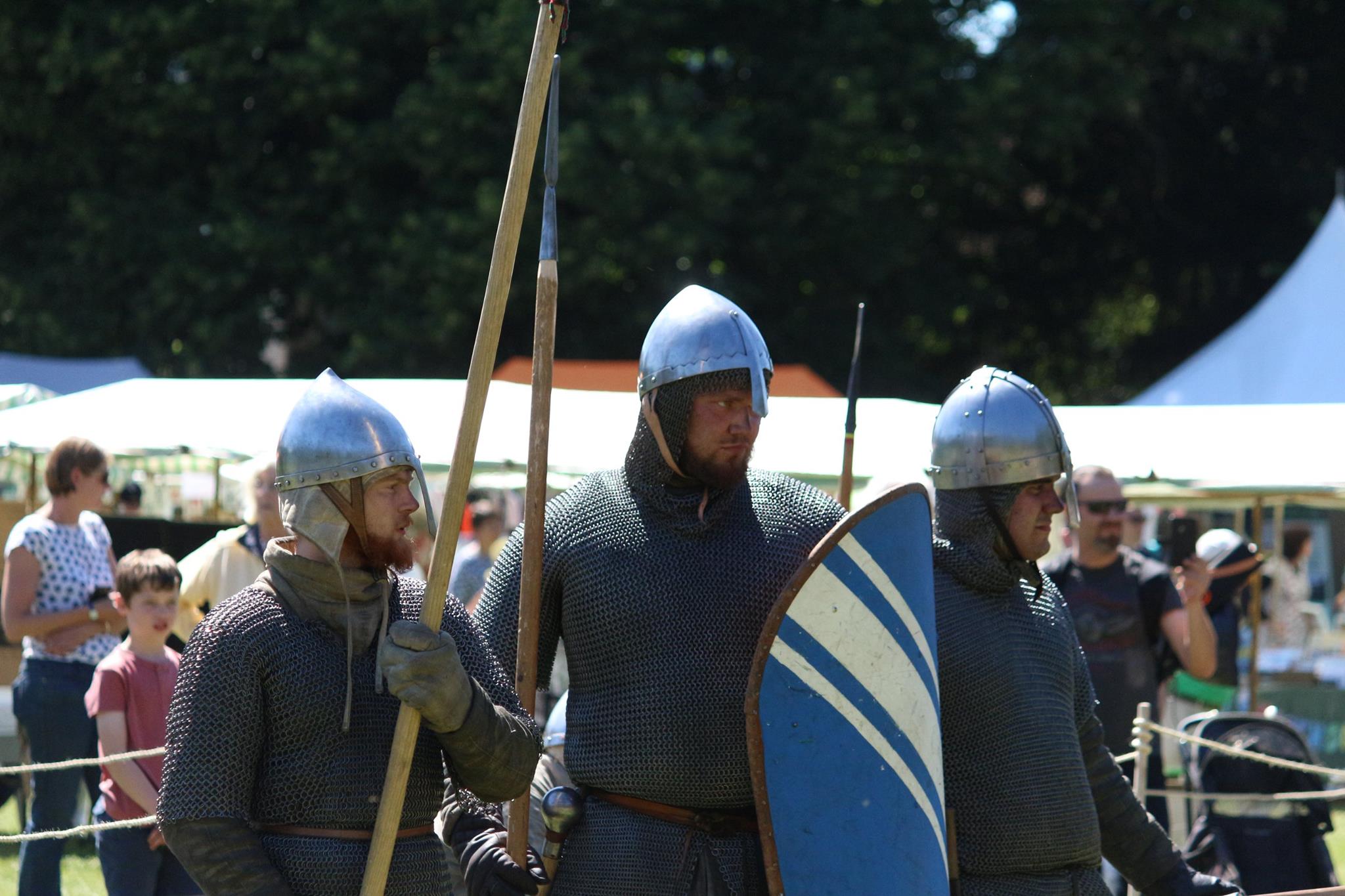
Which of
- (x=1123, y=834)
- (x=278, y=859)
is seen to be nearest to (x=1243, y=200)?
(x=1123, y=834)

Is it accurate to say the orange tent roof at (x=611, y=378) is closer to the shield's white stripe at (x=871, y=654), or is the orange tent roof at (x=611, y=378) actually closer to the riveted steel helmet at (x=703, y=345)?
the riveted steel helmet at (x=703, y=345)

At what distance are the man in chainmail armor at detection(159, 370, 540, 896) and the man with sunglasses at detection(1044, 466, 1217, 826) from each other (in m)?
3.06

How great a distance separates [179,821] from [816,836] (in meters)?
0.98

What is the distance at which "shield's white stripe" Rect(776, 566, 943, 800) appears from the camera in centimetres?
271

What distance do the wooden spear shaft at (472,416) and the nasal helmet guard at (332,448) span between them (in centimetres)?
11

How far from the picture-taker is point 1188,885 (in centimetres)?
330

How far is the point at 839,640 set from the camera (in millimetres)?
2730

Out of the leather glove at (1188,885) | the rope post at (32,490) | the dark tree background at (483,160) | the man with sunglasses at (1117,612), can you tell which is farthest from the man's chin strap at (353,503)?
the dark tree background at (483,160)

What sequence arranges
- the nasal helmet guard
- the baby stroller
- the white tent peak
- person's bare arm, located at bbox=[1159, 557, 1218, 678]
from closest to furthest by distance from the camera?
the nasal helmet guard → person's bare arm, located at bbox=[1159, 557, 1218, 678] → the baby stroller → the white tent peak

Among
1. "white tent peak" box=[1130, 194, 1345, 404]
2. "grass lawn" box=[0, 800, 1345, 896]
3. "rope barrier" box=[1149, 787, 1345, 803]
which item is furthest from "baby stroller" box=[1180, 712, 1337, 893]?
"white tent peak" box=[1130, 194, 1345, 404]

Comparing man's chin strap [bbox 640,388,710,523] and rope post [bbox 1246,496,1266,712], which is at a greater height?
man's chin strap [bbox 640,388,710,523]

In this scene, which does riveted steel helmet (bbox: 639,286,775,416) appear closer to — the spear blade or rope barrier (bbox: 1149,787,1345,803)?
the spear blade

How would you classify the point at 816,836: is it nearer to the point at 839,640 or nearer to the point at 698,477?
the point at 839,640

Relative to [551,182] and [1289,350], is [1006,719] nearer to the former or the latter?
[551,182]
